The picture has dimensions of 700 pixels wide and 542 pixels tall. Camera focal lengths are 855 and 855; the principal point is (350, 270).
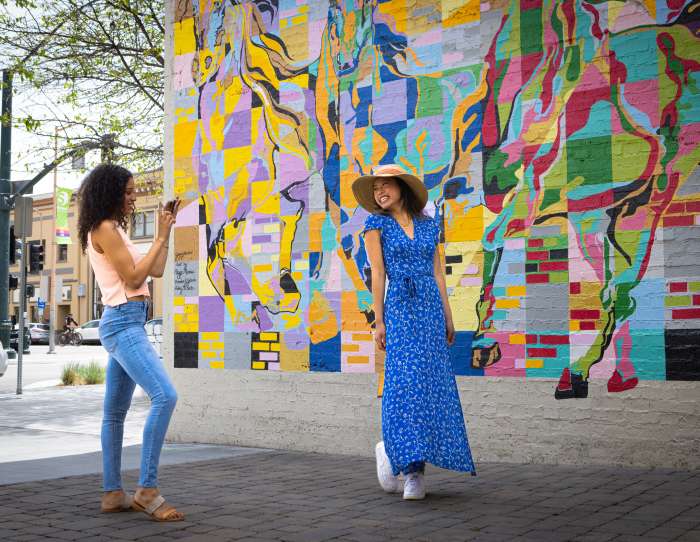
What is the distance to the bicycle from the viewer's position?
133 ft

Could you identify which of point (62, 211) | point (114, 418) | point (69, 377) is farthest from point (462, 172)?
point (62, 211)

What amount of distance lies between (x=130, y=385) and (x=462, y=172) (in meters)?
3.14

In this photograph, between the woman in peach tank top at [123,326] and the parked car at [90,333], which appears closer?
the woman in peach tank top at [123,326]

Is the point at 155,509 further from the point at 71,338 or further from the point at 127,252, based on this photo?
the point at 71,338

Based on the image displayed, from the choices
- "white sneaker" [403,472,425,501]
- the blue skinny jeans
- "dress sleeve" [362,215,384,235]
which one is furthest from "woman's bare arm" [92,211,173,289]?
"white sneaker" [403,472,425,501]

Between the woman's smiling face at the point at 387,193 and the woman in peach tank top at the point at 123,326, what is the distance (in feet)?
4.46

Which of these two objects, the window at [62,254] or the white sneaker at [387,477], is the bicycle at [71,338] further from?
the white sneaker at [387,477]

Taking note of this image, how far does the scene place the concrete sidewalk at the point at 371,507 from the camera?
164 inches

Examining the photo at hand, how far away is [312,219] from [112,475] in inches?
132

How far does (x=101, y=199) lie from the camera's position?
16.3 feet

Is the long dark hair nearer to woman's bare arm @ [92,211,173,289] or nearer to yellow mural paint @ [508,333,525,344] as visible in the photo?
yellow mural paint @ [508,333,525,344]

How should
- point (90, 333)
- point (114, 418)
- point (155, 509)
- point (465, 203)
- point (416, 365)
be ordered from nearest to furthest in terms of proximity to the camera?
point (155, 509), point (114, 418), point (416, 365), point (465, 203), point (90, 333)

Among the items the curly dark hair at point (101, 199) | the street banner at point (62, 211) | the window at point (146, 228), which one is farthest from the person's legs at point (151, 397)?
the window at point (146, 228)

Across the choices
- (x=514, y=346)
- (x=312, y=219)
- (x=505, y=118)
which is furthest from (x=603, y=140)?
Answer: (x=312, y=219)
